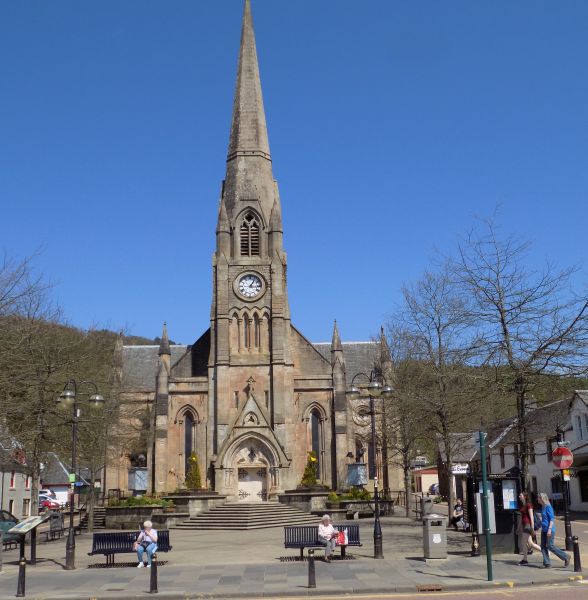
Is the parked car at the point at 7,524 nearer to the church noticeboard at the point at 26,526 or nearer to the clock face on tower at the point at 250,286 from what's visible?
the church noticeboard at the point at 26,526

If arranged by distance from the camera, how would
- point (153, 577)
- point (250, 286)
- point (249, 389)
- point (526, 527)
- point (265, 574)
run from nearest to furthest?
point (153, 577)
point (265, 574)
point (526, 527)
point (249, 389)
point (250, 286)

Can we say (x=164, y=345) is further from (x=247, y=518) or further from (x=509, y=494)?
(x=509, y=494)

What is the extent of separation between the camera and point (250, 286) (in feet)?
170

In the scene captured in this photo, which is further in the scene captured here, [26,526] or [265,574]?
[26,526]

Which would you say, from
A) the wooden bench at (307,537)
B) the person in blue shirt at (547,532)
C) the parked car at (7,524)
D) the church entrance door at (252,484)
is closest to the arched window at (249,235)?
the church entrance door at (252,484)

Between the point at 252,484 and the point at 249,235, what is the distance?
17.3m

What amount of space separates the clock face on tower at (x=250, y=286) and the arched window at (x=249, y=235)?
1987mm

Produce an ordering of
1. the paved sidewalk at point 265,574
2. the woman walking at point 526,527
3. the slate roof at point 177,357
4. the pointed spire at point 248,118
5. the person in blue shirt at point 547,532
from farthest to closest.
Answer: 1. the slate roof at point 177,357
2. the pointed spire at point 248,118
3. the woman walking at point 526,527
4. the person in blue shirt at point 547,532
5. the paved sidewalk at point 265,574

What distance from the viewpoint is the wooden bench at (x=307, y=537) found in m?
22.3

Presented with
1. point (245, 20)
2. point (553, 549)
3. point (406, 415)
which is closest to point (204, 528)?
point (406, 415)

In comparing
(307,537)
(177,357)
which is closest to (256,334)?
(177,357)

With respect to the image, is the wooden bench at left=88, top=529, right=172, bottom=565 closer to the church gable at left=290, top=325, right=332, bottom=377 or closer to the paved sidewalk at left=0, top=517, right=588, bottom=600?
the paved sidewalk at left=0, top=517, right=588, bottom=600

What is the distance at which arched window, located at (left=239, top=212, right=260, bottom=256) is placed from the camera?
174ft

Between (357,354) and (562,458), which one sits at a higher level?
(357,354)
